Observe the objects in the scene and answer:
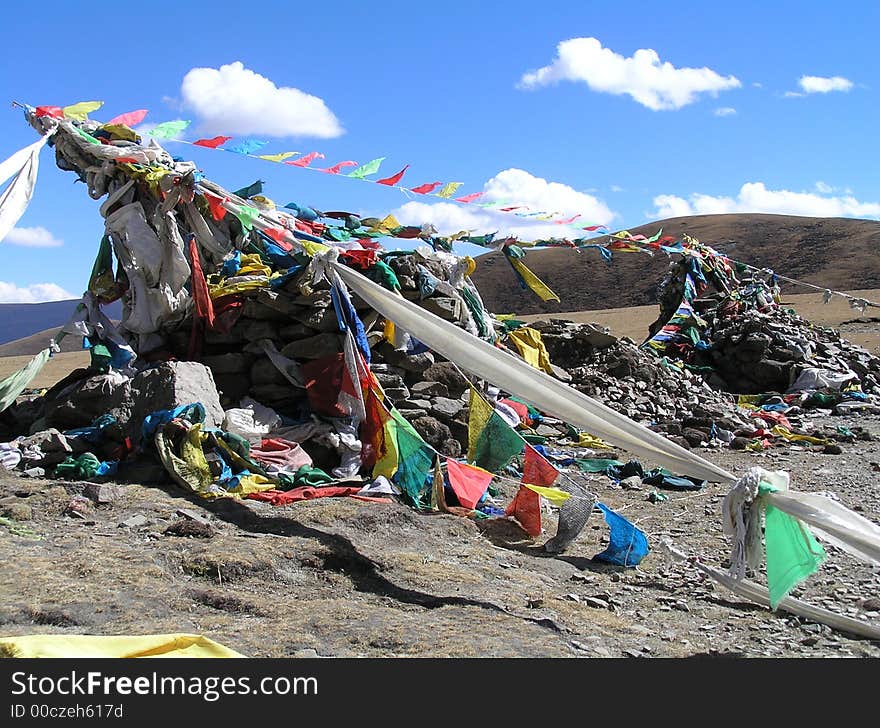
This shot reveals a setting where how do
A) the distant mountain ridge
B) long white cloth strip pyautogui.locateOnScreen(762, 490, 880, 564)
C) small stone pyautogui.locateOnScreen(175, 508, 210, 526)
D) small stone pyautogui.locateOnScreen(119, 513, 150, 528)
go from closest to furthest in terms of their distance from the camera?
long white cloth strip pyautogui.locateOnScreen(762, 490, 880, 564) < small stone pyautogui.locateOnScreen(119, 513, 150, 528) < small stone pyautogui.locateOnScreen(175, 508, 210, 526) < the distant mountain ridge

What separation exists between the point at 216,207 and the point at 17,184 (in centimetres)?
163

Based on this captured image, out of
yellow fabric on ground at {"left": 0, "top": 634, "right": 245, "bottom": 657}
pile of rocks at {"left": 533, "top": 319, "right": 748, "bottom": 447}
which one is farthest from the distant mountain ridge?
yellow fabric on ground at {"left": 0, "top": 634, "right": 245, "bottom": 657}

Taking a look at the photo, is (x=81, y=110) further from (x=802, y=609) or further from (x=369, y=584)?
(x=802, y=609)

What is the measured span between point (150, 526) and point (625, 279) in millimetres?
50889

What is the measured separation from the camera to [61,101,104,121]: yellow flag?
7898mm

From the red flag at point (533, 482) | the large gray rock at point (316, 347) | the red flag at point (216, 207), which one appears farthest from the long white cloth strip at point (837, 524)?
the red flag at point (216, 207)

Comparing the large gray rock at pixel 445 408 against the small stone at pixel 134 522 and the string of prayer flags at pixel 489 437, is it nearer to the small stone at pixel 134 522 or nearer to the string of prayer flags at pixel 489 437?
the string of prayer flags at pixel 489 437

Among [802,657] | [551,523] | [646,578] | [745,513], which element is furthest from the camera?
[551,523]

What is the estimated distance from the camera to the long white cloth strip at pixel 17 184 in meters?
6.02

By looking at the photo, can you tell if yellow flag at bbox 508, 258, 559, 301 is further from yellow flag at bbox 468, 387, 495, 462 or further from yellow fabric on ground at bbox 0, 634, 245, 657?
yellow fabric on ground at bbox 0, 634, 245, 657

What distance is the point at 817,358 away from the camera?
13570 millimetres

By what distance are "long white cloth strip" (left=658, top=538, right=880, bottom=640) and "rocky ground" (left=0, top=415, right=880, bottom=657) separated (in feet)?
0.20

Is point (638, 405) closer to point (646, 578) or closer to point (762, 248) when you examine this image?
point (646, 578)
